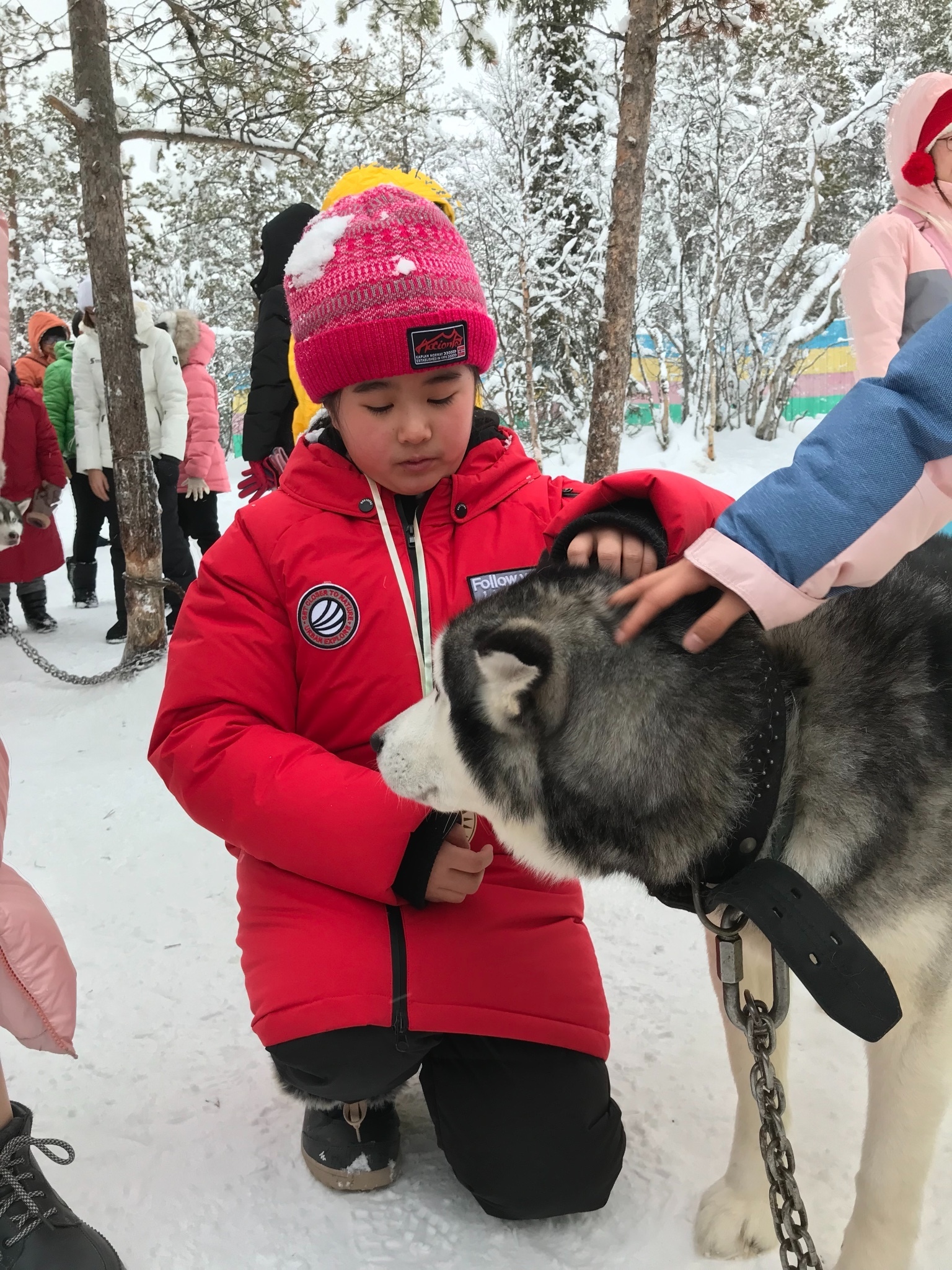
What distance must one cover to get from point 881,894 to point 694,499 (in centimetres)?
75

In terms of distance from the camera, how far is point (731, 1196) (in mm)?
1524

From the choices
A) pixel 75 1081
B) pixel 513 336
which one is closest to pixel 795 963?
pixel 75 1081

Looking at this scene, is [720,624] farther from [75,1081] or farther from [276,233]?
[276,233]

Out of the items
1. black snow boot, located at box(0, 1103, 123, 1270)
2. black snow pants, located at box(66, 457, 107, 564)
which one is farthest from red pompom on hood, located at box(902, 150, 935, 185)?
black snow pants, located at box(66, 457, 107, 564)

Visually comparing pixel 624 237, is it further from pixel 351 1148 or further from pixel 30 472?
pixel 351 1148

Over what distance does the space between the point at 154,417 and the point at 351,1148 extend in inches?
216

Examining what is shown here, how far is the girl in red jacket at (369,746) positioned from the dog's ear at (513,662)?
347mm

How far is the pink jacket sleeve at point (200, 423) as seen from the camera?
657 centimetres

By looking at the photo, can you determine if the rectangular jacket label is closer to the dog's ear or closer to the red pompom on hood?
the dog's ear

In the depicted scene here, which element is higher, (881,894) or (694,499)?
(694,499)

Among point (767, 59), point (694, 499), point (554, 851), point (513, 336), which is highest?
point (767, 59)

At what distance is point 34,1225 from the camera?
1.36 m

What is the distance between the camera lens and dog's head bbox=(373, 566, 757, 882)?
1.15 metres

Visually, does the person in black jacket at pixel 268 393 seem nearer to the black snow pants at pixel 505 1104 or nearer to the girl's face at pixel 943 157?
the girl's face at pixel 943 157
